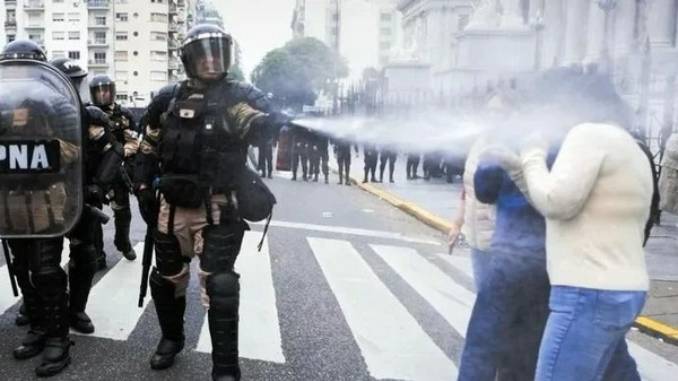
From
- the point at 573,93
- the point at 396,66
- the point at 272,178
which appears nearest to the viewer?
the point at 573,93

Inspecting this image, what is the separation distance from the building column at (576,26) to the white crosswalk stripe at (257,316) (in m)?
23.1

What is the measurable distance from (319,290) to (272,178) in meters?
13.6

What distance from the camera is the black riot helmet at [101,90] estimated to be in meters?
6.56

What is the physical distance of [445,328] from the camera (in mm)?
5262

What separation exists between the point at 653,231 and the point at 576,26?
21.9 meters

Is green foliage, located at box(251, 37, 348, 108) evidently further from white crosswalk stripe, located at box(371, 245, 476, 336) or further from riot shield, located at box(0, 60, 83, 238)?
riot shield, located at box(0, 60, 83, 238)

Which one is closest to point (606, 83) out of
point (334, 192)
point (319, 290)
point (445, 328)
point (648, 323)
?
point (445, 328)

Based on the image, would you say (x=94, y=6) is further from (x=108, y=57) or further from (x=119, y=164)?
(x=119, y=164)

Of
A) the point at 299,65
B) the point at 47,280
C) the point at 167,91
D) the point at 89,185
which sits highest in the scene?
the point at 299,65

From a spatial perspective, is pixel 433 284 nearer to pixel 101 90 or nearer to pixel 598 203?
pixel 101 90

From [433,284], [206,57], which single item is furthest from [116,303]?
[433,284]

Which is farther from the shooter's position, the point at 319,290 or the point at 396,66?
the point at 396,66

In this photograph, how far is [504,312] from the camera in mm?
3299

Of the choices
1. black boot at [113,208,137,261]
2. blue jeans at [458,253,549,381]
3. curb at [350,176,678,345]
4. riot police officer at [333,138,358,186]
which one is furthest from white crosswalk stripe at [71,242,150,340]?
riot police officer at [333,138,358,186]
